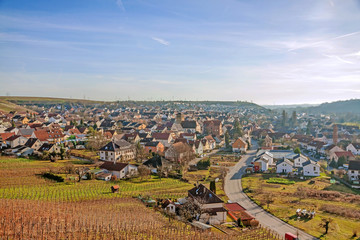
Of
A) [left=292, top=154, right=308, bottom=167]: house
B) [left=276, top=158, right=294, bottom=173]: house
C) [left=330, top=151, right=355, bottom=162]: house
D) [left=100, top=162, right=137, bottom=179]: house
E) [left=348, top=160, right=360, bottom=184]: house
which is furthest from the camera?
[left=330, top=151, right=355, bottom=162]: house

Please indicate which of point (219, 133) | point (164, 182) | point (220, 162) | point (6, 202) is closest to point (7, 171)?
point (6, 202)

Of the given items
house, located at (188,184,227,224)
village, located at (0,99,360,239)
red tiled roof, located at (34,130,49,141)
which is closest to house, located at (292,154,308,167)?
village, located at (0,99,360,239)

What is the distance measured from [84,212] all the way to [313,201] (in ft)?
71.1

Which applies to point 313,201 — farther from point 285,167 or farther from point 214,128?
point 214,128

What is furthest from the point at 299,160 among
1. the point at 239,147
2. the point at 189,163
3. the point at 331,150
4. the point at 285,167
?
the point at 189,163

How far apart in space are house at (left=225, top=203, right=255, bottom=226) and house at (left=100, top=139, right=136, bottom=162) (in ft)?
67.1

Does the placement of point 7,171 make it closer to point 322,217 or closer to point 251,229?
point 251,229

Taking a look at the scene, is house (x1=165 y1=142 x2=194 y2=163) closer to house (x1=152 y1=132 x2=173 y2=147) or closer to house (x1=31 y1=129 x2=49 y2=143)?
house (x1=152 y1=132 x2=173 y2=147)

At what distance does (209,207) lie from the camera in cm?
2222

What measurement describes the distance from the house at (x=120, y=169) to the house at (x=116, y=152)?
5310 millimetres

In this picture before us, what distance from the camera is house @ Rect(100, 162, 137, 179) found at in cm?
3288

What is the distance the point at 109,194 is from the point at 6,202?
846 centimetres

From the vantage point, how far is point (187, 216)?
2127 centimetres

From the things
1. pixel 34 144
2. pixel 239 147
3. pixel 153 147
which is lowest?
pixel 239 147
